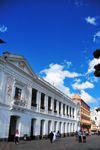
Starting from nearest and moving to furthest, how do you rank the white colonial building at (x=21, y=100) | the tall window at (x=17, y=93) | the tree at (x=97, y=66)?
the tree at (x=97, y=66) < the white colonial building at (x=21, y=100) < the tall window at (x=17, y=93)

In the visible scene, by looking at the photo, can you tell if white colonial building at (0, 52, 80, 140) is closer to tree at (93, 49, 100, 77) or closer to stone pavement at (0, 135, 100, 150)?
→ stone pavement at (0, 135, 100, 150)

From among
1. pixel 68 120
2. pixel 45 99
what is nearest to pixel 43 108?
pixel 45 99

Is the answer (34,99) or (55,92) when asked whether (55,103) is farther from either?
(34,99)

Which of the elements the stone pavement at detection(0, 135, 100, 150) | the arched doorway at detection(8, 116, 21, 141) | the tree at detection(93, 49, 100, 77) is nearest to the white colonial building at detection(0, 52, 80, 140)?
the arched doorway at detection(8, 116, 21, 141)

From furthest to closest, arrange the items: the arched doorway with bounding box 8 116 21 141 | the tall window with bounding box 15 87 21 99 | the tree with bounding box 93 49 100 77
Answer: the tall window with bounding box 15 87 21 99 → the arched doorway with bounding box 8 116 21 141 → the tree with bounding box 93 49 100 77

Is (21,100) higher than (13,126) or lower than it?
higher

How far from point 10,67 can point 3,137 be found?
8413 mm

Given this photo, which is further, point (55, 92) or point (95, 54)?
point (55, 92)

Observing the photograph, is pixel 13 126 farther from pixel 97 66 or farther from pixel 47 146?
pixel 97 66

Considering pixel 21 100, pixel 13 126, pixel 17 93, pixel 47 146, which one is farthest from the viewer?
pixel 13 126

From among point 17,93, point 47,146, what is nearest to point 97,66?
point 47,146

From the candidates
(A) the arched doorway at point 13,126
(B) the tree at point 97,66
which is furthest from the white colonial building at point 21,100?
(B) the tree at point 97,66

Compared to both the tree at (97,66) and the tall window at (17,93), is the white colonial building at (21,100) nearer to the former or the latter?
the tall window at (17,93)

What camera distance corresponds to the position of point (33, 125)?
2408 centimetres
